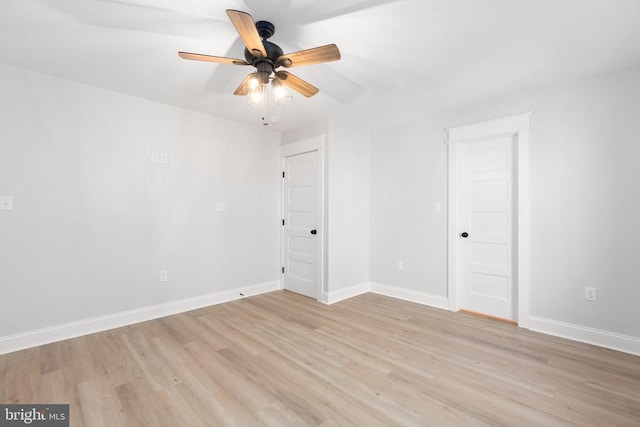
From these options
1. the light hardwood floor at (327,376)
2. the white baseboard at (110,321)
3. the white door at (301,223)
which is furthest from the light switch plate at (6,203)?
the white door at (301,223)

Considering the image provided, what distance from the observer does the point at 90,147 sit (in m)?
2.88

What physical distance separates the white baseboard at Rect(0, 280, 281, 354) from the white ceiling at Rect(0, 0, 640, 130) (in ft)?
7.73

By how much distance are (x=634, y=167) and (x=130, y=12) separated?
13.3ft

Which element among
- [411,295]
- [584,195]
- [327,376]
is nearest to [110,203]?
[327,376]

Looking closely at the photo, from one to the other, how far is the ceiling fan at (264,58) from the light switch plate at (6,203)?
84.5 inches

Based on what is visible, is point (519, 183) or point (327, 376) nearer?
point (327, 376)

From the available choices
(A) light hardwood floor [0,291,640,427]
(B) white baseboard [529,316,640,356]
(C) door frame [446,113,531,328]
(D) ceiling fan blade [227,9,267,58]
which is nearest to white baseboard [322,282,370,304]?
(A) light hardwood floor [0,291,640,427]

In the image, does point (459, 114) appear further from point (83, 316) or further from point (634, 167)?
point (83, 316)

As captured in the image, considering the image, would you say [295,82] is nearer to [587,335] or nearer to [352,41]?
[352,41]

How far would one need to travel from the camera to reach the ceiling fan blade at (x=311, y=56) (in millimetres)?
1717

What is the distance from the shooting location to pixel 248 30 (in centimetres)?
158

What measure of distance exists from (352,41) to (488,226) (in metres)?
2.51

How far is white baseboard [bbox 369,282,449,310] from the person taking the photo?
357cm

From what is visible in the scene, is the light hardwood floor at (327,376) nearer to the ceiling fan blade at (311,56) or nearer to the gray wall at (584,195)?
the gray wall at (584,195)
